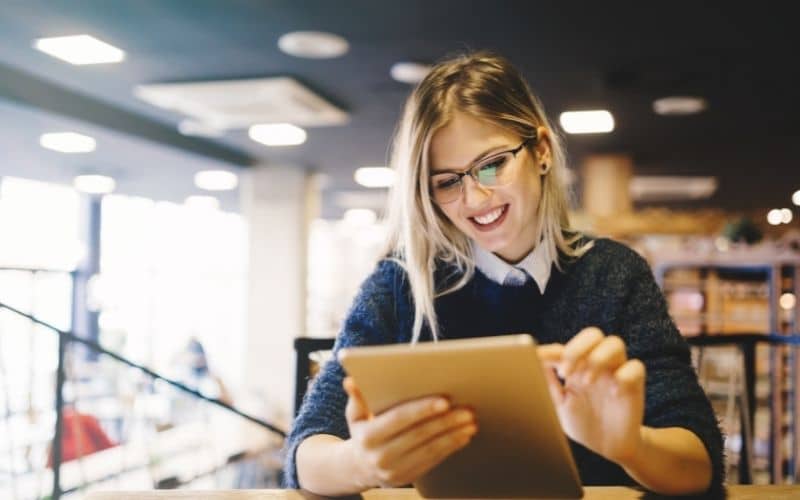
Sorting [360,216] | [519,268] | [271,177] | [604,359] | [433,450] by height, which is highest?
[360,216]

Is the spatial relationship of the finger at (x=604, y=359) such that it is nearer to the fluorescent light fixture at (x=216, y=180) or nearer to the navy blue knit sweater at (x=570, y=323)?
the navy blue knit sweater at (x=570, y=323)

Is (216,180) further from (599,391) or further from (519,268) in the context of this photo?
(599,391)

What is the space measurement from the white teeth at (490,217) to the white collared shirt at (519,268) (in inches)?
4.6

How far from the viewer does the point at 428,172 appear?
1.25 metres

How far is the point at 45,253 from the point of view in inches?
378

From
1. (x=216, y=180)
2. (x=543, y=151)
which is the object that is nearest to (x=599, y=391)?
(x=543, y=151)

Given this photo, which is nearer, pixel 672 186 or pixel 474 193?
pixel 474 193

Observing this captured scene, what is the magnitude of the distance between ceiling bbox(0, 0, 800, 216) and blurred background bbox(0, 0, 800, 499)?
2 centimetres

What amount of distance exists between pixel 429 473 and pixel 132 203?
11.0 metres

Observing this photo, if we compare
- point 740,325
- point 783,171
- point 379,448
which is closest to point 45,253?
point 740,325

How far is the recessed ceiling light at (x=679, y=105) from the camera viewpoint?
5.05 m

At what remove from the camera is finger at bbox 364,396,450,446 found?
2.59 feet

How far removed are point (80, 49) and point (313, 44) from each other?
4.57 ft

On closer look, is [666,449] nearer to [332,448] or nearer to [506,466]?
[506,466]
